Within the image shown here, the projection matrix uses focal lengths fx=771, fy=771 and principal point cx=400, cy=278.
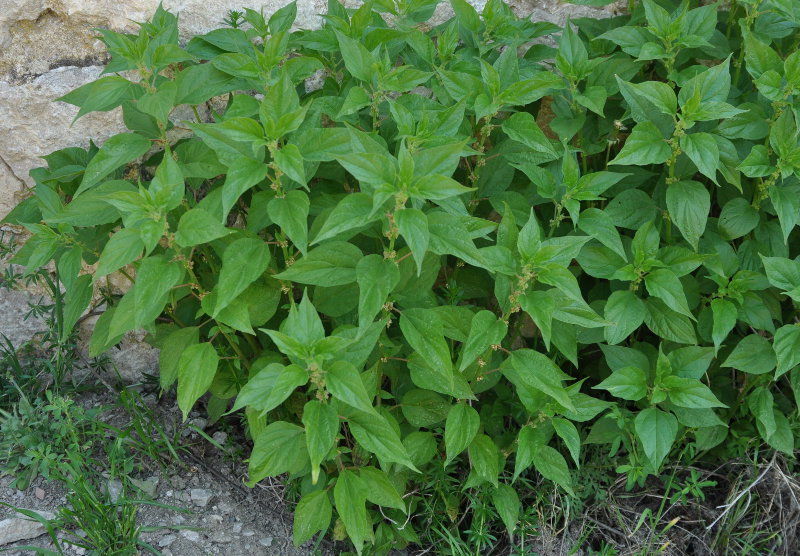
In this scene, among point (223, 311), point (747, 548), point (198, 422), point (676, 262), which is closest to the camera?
point (223, 311)

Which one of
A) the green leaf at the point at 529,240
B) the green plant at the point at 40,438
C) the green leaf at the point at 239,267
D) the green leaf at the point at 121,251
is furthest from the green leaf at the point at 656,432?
the green plant at the point at 40,438

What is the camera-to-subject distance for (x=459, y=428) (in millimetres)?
2502

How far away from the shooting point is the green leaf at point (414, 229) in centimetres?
196

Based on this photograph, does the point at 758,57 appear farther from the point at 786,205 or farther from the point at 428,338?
the point at 428,338

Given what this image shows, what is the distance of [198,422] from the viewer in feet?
10.5

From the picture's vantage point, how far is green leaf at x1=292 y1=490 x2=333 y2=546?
253 centimetres

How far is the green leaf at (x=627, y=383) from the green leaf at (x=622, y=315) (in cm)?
11

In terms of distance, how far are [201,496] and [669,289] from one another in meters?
1.87

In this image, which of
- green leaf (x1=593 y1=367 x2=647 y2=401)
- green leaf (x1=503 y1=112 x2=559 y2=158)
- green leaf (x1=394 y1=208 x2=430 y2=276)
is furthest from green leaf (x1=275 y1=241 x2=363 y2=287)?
green leaf (x1=593 y1=367 x2=647 y2=401)

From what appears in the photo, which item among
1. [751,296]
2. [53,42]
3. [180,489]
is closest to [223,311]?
[180,489]

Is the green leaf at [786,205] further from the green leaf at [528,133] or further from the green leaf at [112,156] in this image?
the green leaf at [112,156]

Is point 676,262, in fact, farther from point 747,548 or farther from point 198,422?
point 198,422

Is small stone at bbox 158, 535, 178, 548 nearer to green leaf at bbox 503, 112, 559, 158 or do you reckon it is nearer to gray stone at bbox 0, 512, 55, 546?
gray stone at bbox 0, 512, 55, 546

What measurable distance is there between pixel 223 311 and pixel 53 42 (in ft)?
5.01
